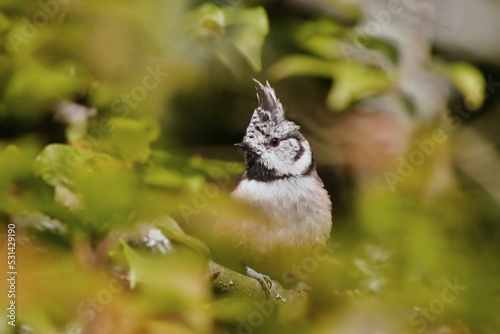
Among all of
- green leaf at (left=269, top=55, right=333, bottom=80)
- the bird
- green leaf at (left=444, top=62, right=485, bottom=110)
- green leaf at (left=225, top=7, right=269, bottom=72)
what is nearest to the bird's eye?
the bird

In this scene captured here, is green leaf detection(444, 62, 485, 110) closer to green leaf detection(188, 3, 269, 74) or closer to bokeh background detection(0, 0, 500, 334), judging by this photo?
bokeh background detection(0, 0, 500, 334)

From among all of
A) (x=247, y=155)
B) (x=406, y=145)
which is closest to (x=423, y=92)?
(x=406, y=145)

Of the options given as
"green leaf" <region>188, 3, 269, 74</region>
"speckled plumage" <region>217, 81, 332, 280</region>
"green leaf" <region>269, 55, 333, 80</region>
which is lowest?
"speckled plumage" <region>217, 81, 332, 280</region>

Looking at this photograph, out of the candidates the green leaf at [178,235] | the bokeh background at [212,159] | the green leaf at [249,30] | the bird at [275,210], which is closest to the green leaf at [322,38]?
the bokeh background at [212,159]

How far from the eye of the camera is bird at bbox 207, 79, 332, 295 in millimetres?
1504

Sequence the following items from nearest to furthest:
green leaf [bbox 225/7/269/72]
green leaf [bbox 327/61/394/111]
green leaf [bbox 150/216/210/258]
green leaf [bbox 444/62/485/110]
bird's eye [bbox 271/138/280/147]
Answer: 1. green leaf [bbox 150/216/210/258]
2. bird's eye [bbox 271/138/280/147]
3. green leaf [bbox 225/7/269/72]
4. green leaf [bbox 327/61/394/111]
5. green leaf [bbox 444/62/485/110]

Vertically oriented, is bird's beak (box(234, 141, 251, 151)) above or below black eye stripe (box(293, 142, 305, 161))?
above

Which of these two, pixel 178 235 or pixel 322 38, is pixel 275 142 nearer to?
pixel 178 235

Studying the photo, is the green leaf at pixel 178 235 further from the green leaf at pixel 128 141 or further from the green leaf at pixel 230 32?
the green leaf at pixel 230 32

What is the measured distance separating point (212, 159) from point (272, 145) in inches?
5.7

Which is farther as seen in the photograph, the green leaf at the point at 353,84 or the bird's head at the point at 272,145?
the green leaf at the point at 353,84

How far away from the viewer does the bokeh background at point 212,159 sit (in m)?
1.43

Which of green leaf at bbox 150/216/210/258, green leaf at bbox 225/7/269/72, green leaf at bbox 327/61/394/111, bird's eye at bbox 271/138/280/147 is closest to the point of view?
green leaf at bbox 150/216/210/258

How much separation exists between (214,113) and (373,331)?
0.66m
